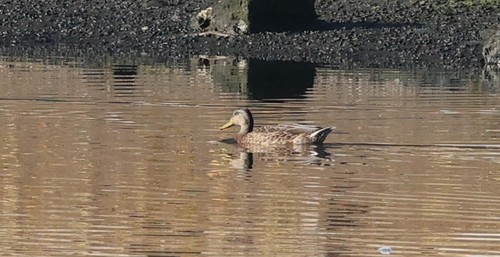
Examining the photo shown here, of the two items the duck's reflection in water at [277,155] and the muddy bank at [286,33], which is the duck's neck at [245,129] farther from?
the muddy bank at [286,33]

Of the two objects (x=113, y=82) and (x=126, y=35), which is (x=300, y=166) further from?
(x=126, y=35)

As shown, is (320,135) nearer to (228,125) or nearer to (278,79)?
(228,125)

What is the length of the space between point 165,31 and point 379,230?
64.3 ft

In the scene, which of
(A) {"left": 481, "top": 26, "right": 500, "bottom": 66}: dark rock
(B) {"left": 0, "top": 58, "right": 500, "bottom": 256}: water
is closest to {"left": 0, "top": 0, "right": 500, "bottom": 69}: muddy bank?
(A) {"left": 481, "top": 26, "right": 500, "bottom": 66}: dark rock

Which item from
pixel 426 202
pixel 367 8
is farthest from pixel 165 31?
pixel 426 202

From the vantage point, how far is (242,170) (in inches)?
608

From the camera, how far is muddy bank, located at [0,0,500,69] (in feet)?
94.8

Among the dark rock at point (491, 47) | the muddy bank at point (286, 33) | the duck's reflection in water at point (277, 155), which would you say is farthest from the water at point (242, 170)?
the muddy bank at point (286, 33)

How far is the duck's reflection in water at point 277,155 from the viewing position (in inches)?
632

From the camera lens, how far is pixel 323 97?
72.6 ft

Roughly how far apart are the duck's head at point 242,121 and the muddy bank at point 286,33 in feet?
32.5

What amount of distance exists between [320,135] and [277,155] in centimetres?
59

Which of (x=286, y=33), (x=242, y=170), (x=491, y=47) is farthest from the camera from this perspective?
(x=286, y=33)

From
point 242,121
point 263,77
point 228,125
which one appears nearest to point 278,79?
point 263,77
